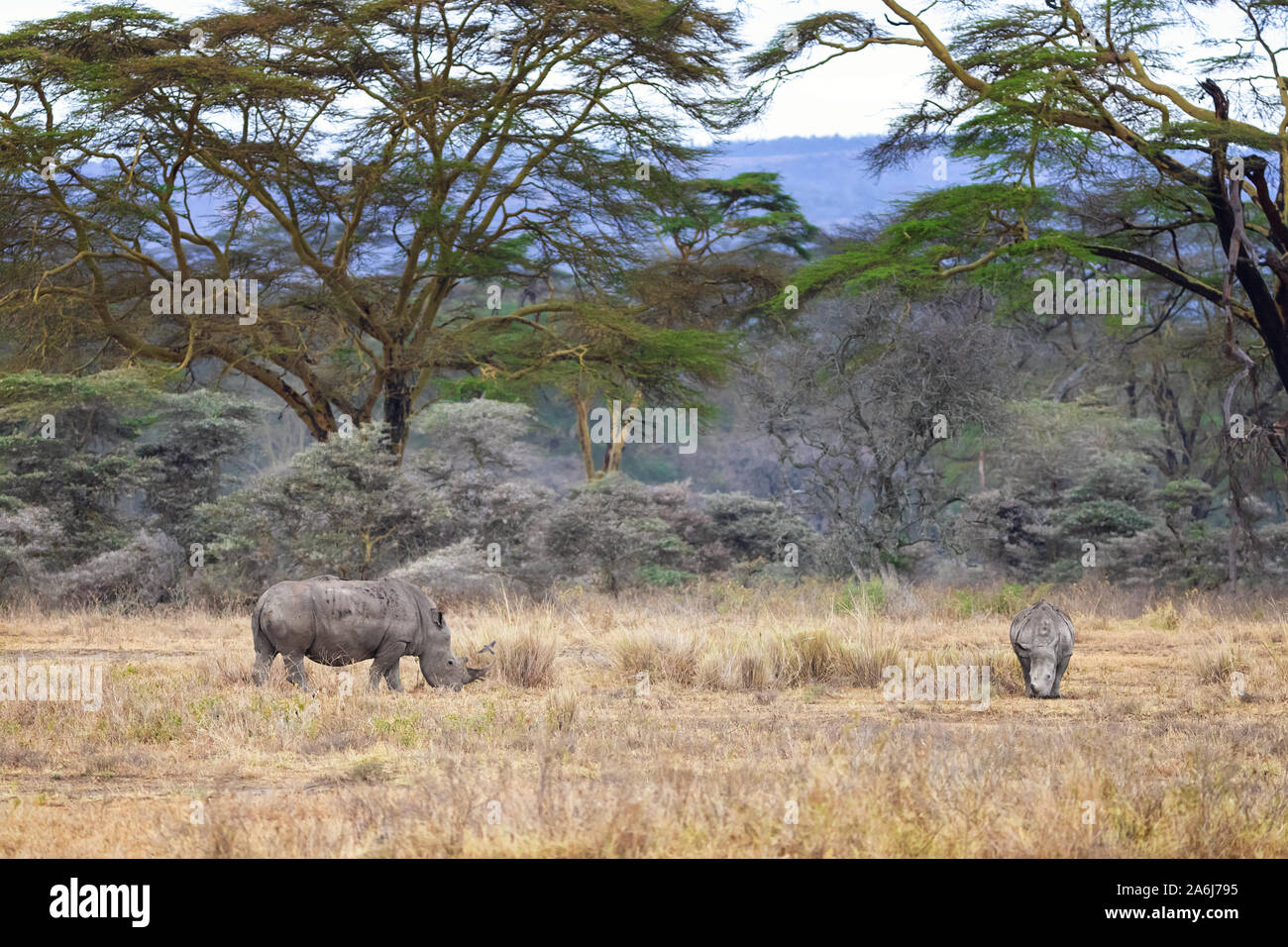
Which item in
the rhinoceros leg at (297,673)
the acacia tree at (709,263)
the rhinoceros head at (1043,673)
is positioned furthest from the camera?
the acacia tree at (709,263)

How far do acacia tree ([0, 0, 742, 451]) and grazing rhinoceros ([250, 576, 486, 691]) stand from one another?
11.7 metres

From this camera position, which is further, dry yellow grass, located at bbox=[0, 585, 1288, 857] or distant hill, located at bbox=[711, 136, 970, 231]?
distant hill, located at bbox=[711, 136, 970, 231]

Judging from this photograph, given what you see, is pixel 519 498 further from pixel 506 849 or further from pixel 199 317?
pixel 506 849

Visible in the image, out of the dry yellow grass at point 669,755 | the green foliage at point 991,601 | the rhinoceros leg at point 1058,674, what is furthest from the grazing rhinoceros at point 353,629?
the green foliage at point 991,601

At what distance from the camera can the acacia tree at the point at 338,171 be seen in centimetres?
2064

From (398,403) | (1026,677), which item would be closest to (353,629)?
(1026,677)

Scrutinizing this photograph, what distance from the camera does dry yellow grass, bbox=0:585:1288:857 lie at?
5.56 m

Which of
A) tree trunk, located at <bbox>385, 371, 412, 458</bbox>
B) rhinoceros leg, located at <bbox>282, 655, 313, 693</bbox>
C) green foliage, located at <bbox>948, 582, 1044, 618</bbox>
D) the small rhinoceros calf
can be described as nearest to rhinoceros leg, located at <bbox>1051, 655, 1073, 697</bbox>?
the small rhinoceros calf

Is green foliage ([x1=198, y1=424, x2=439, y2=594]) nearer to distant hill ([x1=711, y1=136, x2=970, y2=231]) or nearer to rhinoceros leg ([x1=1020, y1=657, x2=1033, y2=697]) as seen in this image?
rhinoceros leg ([x1=1020, y1=657, x2=1033, y2=697])

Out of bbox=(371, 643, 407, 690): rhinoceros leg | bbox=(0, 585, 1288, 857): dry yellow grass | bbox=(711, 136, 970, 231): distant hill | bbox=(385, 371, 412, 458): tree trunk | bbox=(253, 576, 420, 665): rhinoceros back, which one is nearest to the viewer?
bbox=(0, 585, 1288, 857): dry yellow grass

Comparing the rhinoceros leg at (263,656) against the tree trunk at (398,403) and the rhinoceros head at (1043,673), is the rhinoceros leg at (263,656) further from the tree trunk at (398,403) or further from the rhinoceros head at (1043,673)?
the tree trunk at (398,403)

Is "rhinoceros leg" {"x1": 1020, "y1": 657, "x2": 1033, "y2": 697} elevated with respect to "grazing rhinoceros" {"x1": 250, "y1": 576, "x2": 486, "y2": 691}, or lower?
lower

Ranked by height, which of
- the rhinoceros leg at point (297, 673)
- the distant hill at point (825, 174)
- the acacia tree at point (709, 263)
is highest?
the distant hill at point (825, 174)

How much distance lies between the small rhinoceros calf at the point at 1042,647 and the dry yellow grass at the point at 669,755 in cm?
18
